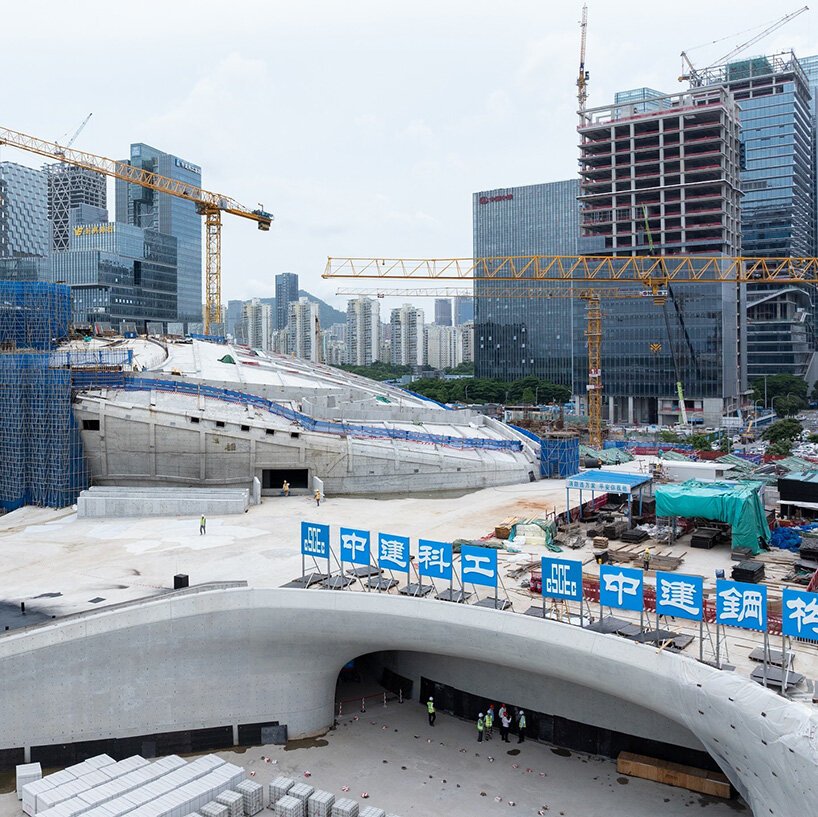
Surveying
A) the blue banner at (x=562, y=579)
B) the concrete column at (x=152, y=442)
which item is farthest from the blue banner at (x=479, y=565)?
the concrete column at (x=152, y=442)

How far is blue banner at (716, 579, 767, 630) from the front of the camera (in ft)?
80.8

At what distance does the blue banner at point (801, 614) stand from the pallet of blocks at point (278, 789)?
59.5 feet

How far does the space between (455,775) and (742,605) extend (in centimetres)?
1296

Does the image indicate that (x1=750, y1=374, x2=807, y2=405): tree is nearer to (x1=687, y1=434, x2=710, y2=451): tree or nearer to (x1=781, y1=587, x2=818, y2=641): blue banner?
(x1=687, y1=434, x2=710, y2=451): tree

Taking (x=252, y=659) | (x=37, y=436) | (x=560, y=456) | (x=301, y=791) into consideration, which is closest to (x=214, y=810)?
(x=301, y=791)

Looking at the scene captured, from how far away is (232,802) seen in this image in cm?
2761

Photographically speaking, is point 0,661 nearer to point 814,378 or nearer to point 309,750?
point 309,750

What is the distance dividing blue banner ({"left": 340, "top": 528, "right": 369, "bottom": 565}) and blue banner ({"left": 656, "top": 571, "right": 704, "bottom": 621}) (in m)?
11.8

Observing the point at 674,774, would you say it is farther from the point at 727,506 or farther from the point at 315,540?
the point at 315,540

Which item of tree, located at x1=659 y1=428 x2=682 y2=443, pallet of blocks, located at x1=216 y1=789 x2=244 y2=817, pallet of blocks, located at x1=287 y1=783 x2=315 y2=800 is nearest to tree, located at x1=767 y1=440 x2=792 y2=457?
tree, located at x1=659 y1=428 x2=682 y2=443

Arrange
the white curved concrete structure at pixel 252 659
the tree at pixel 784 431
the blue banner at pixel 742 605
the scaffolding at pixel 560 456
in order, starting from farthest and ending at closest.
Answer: the tree at pixel 784 431 → the scaffolding at pixel 560 456 → the white curved concrete structure at pixel 252 659 → the blue banner at pixel 742 605

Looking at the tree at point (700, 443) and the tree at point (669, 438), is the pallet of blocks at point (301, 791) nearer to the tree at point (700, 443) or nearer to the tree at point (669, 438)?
the tree at point (700, 443)

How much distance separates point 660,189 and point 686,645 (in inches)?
5808

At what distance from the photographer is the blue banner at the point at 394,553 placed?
3184 cm
